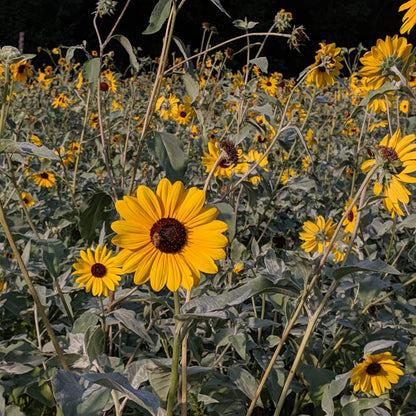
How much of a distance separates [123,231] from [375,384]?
2.39 ft

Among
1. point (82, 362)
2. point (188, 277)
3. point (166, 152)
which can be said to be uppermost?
point (166, 152)

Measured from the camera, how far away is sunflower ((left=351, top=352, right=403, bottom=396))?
1213mm

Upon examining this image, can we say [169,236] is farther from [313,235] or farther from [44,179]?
[44,179]

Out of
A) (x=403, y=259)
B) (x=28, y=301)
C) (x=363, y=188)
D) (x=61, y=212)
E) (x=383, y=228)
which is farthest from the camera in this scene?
(x=403, y=259)

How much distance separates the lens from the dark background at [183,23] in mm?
12148

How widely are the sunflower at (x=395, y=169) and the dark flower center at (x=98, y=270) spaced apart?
71 centimetres

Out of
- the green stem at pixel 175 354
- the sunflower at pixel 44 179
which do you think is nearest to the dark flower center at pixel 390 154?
the green stem at pixel 175 354

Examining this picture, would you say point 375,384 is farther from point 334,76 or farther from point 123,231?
point 334,76

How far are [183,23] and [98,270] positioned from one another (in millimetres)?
12498

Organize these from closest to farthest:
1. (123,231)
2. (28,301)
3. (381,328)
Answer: (123,231)
(381,328)
(28,301)

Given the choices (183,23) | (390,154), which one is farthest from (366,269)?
(183,23)

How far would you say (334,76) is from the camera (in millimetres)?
1775

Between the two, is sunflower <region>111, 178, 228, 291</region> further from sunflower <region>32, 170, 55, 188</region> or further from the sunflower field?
sunflower <region>32, 170, 55, 188</region>

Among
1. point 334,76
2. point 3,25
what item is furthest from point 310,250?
point 3,25
